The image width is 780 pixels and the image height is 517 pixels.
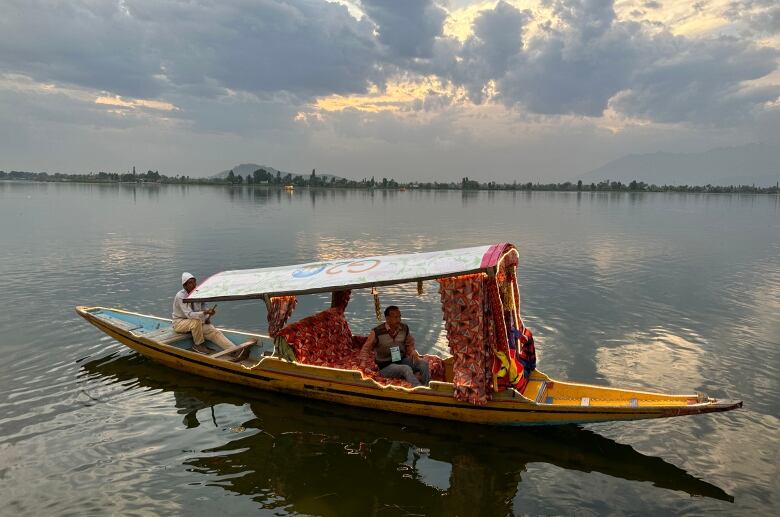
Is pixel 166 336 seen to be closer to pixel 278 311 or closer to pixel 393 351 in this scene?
pixel 278 311

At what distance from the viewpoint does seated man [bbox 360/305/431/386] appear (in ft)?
33.3

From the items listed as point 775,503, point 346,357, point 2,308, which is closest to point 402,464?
point 346,357

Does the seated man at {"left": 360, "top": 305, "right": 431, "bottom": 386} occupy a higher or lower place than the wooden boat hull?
higher

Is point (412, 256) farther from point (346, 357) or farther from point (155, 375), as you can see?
point (155, 375)

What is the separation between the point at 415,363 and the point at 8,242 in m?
32.7

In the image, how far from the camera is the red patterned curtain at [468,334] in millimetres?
8625

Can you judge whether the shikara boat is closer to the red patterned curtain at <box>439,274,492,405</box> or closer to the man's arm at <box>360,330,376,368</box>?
the red patterned curtain at <box>439,274,492,405</box>

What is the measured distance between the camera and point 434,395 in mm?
9406

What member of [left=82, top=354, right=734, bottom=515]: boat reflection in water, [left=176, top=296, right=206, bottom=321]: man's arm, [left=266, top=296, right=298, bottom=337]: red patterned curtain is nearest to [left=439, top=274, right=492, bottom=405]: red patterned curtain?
[left=82, top=354, right=734, bottom=515]: boat reflection in water

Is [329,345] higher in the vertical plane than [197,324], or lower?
lower

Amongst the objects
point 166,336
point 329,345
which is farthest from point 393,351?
point 166,336

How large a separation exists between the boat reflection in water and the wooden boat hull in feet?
1.26

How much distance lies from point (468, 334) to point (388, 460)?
2.58 m

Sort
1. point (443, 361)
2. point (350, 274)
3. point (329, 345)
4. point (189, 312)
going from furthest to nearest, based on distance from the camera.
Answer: point (189, 312), point (329, 345), point (443, 361), point (350, 274)
